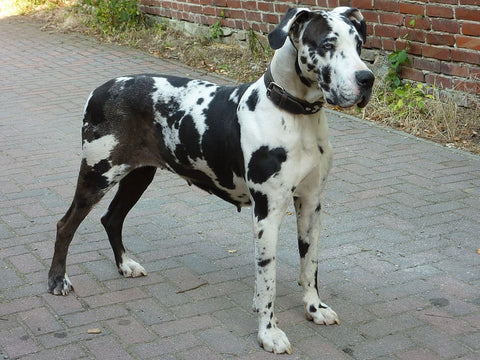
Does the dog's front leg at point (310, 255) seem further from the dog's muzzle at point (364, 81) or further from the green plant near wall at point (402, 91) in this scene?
the green plant near wall at point (402, 91)

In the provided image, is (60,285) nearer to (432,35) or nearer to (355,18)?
(355,18)

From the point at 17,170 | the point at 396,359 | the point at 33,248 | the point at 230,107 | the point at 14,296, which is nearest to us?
the point at 396,359

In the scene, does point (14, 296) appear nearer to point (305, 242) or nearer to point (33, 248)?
point (33, 248)

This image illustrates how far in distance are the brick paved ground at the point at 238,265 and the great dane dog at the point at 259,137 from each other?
0.22 metres

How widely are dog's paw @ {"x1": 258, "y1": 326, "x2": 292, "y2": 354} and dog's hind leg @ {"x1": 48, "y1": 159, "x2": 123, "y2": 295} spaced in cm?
138

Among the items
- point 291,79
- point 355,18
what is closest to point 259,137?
point 291,79

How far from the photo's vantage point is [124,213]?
5.28 m

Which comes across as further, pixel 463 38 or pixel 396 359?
pixel 463 38

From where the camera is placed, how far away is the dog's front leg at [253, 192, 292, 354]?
416 cm

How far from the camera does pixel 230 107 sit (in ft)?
14.3

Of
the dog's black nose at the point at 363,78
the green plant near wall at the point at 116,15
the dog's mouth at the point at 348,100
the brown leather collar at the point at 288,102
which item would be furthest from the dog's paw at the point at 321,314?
the green plant near wall at the point at 116,15

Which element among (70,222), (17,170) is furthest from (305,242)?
(17,170)

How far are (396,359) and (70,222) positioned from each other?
219 cm

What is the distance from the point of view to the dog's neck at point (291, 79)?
405 centimetres
